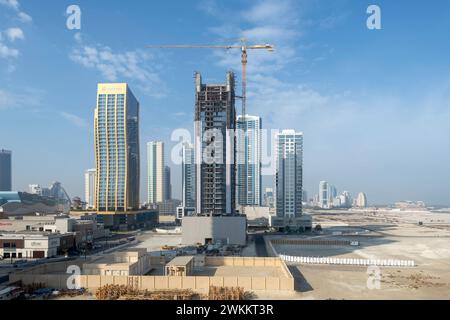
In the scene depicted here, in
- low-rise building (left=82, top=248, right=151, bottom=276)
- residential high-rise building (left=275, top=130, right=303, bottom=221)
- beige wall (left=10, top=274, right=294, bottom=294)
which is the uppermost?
residential high-rise building (left=275, top=130, right=303, bottom=221)

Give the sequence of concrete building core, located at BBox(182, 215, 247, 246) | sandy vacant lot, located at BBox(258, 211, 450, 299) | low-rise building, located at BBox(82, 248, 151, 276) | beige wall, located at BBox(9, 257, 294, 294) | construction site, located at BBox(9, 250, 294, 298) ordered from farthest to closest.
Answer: concrete building core, located at BBox(182, 215, 247, 246) < low-rise building, located at BBox(82, 248, 151, 276) < sandy vacant lot, located at BBox(258, 211, 450, 299) < beige wall, located at BBox(9, 257, 294, 294) < construction site, located at BBox(9, 250, 294, 298)

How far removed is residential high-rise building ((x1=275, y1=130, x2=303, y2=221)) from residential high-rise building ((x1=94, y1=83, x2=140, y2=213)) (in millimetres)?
56541

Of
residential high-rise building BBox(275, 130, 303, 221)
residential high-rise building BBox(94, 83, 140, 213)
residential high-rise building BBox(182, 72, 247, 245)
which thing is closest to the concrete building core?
residential high-rise building BBox(182, 72, 247, 245)

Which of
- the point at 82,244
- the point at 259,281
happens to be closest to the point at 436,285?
the point at 259,281

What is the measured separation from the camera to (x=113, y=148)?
14288cm

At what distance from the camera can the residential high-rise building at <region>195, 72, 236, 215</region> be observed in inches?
3656

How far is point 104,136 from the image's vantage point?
14262cm

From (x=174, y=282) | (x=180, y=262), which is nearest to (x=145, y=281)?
(x=174, y=282)

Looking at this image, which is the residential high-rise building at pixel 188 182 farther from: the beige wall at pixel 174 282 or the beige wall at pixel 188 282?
the beige wall at pixel 188 282

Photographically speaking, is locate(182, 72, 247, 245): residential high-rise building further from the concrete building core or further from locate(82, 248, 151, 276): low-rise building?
locate(82, 248, 151, 276): low-rise building

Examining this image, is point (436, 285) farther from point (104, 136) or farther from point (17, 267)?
point (104, 136)

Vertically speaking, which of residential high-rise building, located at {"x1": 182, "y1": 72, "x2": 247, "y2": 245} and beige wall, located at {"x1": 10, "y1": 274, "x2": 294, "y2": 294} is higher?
residential high-rise building, located at {"x1": 182, "y1": 72, "x2": 247, "y2": 245}

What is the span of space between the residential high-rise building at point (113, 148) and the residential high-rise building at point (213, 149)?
5693 cm
